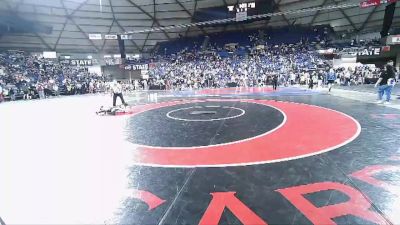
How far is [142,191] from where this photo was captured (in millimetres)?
3490

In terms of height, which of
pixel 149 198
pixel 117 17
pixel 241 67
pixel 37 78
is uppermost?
pixel 117 17

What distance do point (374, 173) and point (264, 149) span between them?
1837mm

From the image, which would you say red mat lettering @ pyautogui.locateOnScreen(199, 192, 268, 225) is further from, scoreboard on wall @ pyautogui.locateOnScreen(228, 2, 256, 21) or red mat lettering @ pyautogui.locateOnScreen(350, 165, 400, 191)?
scoreboard on wall @ pyautogui.locateOnScreen(228, 2, 256, 21)

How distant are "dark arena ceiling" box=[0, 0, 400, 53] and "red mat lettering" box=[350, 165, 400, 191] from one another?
27502mm

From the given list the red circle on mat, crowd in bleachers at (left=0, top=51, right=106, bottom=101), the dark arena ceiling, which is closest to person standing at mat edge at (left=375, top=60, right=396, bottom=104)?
the red circle on mat

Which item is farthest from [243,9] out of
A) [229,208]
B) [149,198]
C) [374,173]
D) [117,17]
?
[229,208]

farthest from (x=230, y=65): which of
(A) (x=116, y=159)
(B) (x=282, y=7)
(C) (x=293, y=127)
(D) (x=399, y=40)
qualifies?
(A) (x=116, y=159)

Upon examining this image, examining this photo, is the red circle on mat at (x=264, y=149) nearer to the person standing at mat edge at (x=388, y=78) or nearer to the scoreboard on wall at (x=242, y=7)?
the person standing at mat edge at (x=388, y=78)

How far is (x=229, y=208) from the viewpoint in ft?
9.63

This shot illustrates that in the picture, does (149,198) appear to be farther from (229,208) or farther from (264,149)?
(264,149)

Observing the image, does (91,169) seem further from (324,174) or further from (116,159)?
A: (324,174)

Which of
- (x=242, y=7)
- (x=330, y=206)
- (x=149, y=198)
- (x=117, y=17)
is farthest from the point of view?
(x=117, y=17)

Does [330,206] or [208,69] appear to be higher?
[208,69]

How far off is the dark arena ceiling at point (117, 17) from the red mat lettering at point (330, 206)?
28.3 m
